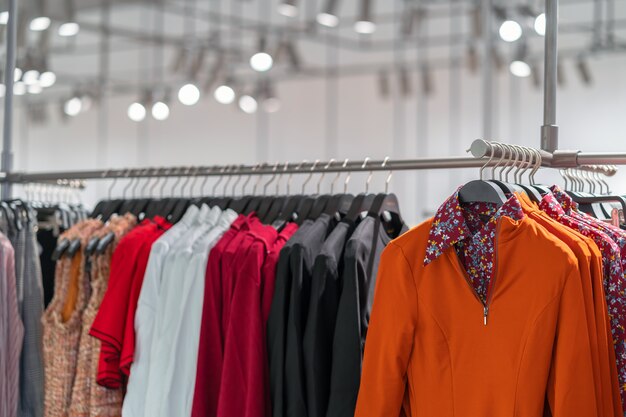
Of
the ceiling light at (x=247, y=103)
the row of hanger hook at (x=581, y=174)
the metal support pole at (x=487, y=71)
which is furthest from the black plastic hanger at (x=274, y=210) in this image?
the ceiling light at (x=247, y=103)

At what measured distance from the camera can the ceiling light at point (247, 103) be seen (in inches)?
325

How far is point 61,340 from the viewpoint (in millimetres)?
2646

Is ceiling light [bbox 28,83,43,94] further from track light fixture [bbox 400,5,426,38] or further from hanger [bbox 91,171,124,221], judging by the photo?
hanger [bbox 91,171,124,221]

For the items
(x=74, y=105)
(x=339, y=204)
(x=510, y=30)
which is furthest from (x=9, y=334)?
(x=74, y=105)

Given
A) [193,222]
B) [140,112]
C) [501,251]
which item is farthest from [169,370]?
[140,112]

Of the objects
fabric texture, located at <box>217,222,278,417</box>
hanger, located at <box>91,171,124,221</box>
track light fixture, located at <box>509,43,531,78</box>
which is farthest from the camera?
track light fixture, located at <box>509,43,531,78</box>

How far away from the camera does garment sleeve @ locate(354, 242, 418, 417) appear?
6.14ft

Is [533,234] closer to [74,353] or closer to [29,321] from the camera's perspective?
[74,353]

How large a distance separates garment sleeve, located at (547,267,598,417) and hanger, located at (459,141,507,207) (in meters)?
0.25

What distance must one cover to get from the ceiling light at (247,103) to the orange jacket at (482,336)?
650cm

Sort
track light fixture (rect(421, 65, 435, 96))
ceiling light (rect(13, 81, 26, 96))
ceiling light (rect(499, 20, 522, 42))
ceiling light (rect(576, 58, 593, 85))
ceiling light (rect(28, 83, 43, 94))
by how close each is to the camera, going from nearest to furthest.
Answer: ceiling light (rect(499, 20, 522, 42)) < ceiling light (rect(576, 58, 593, 85)) < track light fixture (rect(421, 65, 435, 96)) < ceiling light (rect(13, 81, 26, 96)) < ceiling light (rect(28, 83, 43, 94))

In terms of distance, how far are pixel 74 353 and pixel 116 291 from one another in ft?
1.05

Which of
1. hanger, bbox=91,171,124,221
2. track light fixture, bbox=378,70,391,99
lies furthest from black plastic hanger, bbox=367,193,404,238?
track light fixture, bbox=378,70,391,99

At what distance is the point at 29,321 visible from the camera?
9.22ft
